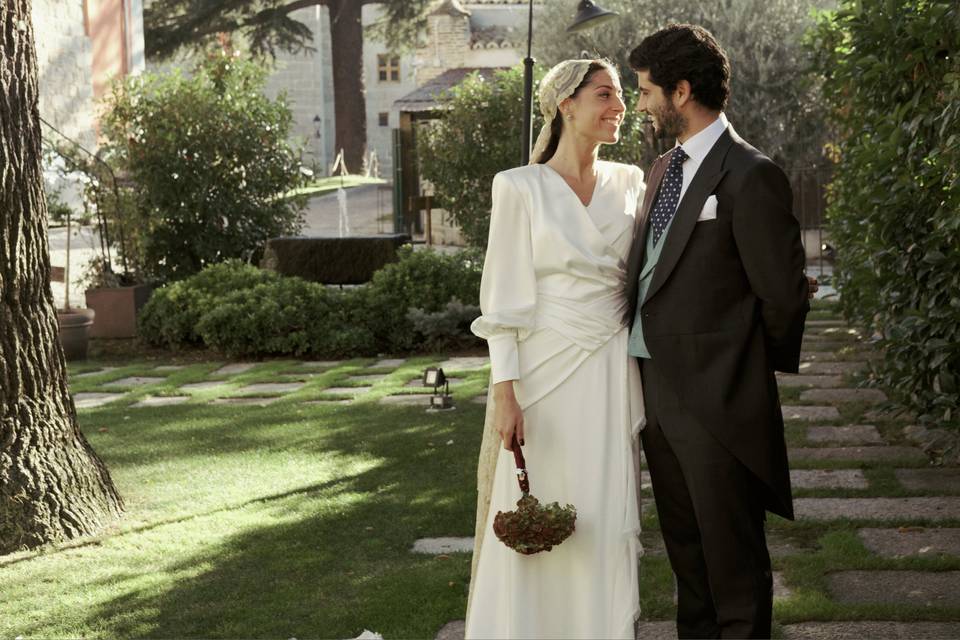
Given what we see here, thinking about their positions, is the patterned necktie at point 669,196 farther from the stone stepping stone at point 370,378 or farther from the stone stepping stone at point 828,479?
the stone stepping stone at point 370,378

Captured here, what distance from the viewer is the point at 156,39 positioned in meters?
31.1

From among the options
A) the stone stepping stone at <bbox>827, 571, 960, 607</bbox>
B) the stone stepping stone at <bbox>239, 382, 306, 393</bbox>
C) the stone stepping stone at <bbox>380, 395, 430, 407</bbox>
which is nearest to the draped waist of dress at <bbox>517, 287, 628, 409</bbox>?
the stone stepping stone at <bbox>827, 571, 960, 607</bbox>

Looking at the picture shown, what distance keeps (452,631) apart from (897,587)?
158cm

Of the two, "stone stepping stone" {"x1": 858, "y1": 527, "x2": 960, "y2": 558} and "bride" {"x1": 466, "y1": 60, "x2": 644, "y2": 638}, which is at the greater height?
"bride" {"x1": 466, "y1": 60, "x2": 644, "y2": 638}

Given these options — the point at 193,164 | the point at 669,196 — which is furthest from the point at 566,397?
the point at 193,164

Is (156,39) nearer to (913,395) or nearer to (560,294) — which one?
(913,395)

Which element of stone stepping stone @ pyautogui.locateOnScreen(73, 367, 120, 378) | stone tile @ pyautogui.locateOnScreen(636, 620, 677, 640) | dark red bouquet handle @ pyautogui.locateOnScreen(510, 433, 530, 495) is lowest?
stone tile @ pyautogui.locateOnScreen(636, 620, 677, 640)

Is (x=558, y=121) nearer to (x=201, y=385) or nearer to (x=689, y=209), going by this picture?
(x=689, y=209)

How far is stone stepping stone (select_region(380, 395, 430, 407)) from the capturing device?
860cm

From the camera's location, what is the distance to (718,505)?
3121 mm

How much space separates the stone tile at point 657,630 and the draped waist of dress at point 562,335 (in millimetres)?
1108

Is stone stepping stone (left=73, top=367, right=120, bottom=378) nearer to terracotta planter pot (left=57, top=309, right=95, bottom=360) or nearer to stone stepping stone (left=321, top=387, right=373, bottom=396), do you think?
terracotta planter pot (left=57, top=309, right=95, bottom=360)

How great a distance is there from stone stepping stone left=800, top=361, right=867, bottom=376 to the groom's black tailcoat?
615cm

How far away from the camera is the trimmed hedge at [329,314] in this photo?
1102 centimetres
